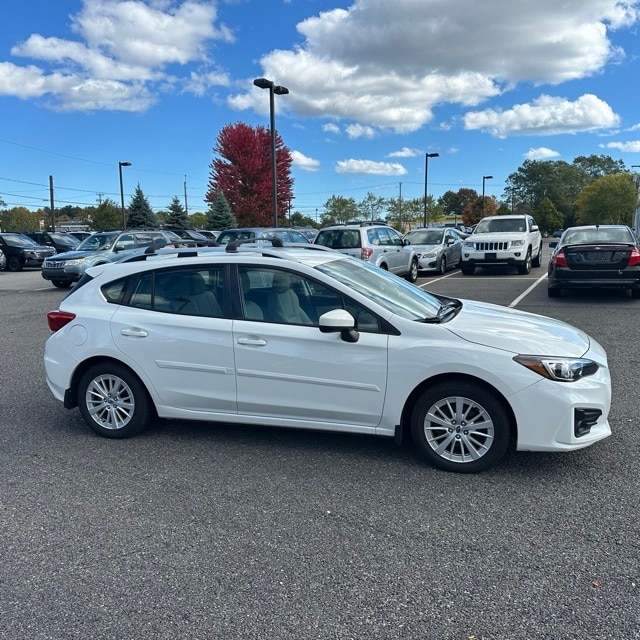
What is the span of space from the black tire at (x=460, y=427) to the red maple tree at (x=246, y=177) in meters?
52.3

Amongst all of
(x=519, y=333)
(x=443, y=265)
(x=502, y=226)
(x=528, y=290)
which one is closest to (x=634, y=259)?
(x=528, y=290)

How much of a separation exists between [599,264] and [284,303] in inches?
352

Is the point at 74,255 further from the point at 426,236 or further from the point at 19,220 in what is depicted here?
the point at 19,220

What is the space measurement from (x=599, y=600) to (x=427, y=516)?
1.04m

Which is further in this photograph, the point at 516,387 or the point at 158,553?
the point at 516,387

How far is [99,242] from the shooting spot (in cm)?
1816

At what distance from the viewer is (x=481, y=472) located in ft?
13.1

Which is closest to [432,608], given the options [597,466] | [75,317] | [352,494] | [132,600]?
[352,494]

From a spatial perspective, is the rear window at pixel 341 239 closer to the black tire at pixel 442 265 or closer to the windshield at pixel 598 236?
the windshield at pixel 598 236

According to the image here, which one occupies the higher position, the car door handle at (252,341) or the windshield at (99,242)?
the windshield at (99,242)

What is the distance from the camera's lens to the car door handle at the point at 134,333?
183 inches

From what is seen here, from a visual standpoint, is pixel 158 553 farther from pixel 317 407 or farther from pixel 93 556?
pixel 317 407

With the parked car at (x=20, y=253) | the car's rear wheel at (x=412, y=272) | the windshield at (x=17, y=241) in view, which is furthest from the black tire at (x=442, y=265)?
the windshield at (x=17, y=241)

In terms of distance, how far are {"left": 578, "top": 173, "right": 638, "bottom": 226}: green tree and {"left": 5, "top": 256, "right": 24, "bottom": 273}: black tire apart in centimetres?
8429
